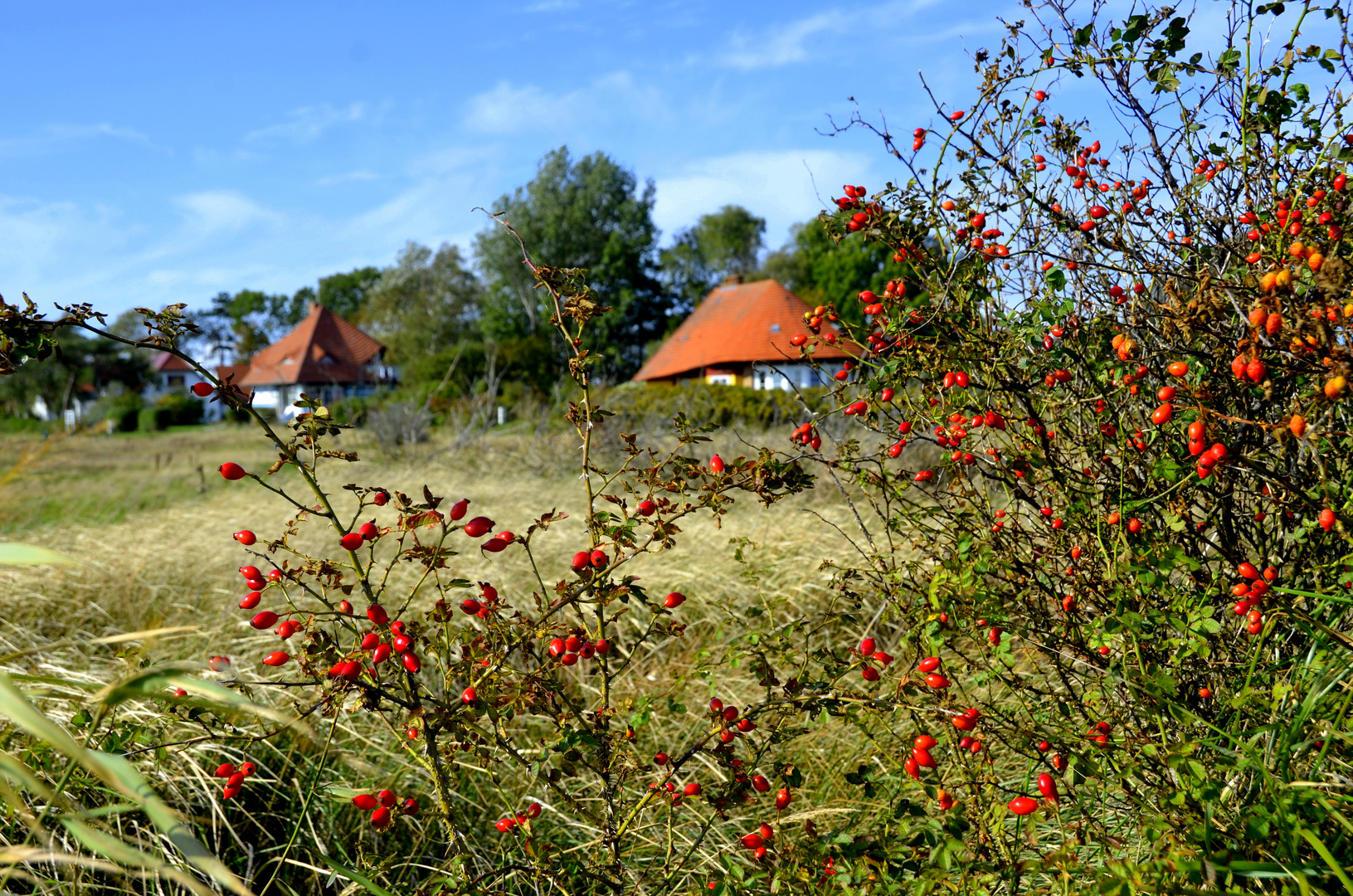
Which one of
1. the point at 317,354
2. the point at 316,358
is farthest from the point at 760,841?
the point at 317,354

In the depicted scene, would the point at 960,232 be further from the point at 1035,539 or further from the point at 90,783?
the point at 90,783

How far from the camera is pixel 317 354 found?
35.1 meters

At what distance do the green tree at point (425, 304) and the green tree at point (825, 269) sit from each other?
38.5 ft

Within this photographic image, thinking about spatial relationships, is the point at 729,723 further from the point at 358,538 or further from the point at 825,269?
the point at 825,269

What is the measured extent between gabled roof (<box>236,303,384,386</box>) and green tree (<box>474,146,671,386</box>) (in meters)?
5.57

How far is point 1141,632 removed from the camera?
5.59 feet

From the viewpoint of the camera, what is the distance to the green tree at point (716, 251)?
136 ft

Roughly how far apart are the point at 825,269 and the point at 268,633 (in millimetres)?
29302

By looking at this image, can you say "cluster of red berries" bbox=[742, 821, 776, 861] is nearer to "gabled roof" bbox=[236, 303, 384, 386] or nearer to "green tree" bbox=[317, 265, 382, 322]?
"gabled roof" bbox=[236, 303, 384, 386]

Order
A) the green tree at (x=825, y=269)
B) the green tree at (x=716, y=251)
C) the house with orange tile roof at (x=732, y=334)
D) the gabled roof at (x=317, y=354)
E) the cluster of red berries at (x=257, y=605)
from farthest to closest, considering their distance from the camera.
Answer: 1. the green tree at (x=716, y=251)
2. the gabled roof at (x=317, y=354)
3. the green tree at (x=825, y=269)
4. the house with orange tile roof at (x=732, y=334)
5. the cluster of red berries at (x=257, y=605)

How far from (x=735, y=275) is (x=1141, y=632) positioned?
2691 cm

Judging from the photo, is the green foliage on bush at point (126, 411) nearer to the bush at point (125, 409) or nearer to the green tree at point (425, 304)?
the bush at point (125, 409)

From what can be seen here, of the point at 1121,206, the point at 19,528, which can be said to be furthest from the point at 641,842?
the point at 19,528

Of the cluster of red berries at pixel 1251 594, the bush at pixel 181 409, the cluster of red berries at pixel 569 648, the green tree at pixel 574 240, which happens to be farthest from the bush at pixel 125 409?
the cluster of red berries at pixel 1251 594
